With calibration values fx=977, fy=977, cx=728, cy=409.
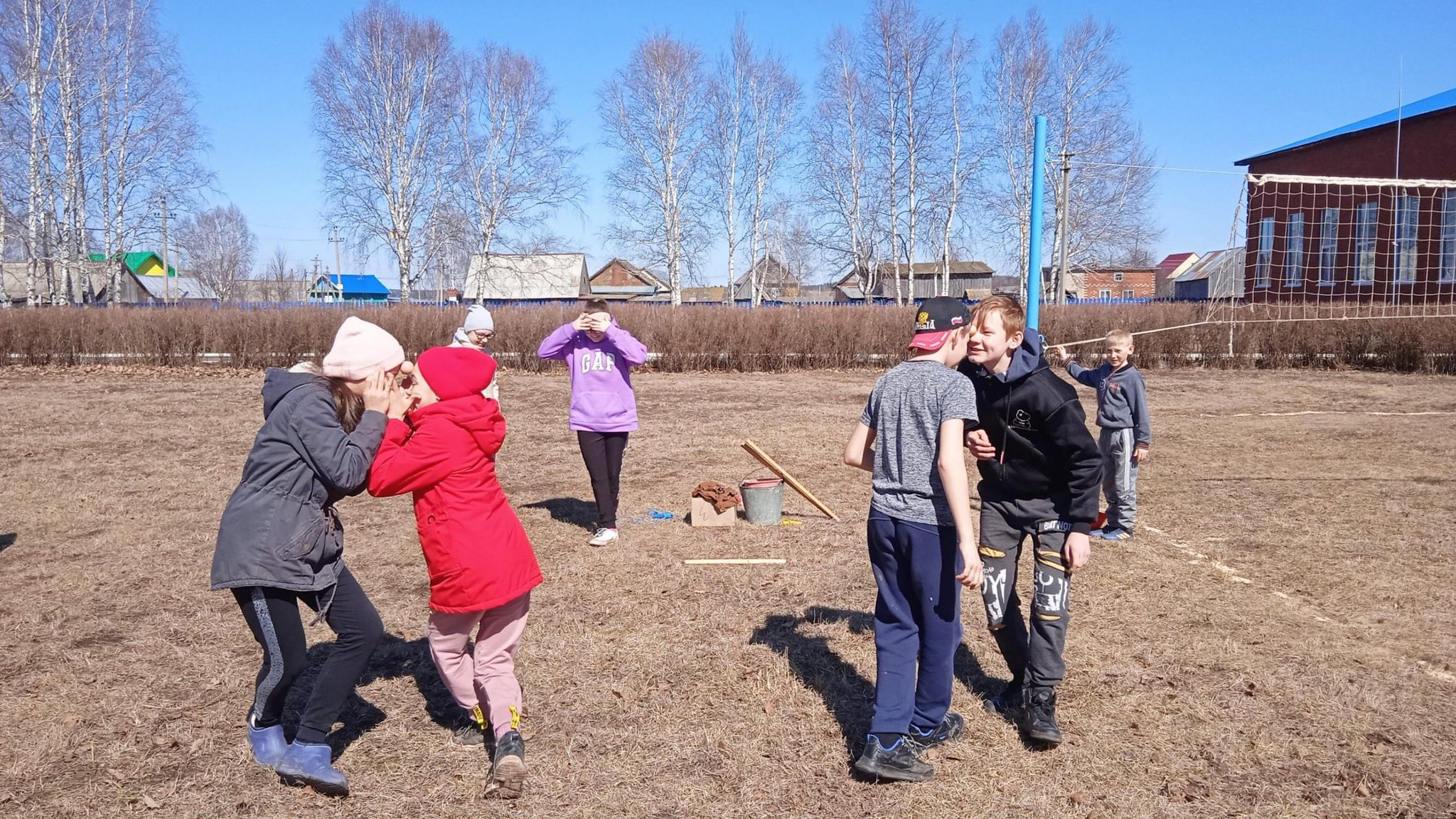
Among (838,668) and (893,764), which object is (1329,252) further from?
(893,764)

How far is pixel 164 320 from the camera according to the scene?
19.8 meters

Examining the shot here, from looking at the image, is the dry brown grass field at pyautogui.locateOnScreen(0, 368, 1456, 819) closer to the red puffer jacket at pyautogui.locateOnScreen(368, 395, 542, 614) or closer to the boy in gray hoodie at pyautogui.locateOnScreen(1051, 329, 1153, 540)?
the boy in gray hoodie at pyautogui.locateOnScreen(1051, 329, 1153, 540)

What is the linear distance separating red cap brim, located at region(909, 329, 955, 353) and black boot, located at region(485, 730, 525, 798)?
6.60 ft

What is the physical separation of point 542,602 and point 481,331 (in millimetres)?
1975

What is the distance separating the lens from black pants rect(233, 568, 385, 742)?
10.7ft

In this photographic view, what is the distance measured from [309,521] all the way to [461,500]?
48 cm

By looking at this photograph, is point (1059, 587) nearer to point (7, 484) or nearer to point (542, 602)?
point (542, 602)

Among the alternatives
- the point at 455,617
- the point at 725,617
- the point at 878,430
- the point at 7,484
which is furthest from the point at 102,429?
the point at 878,430

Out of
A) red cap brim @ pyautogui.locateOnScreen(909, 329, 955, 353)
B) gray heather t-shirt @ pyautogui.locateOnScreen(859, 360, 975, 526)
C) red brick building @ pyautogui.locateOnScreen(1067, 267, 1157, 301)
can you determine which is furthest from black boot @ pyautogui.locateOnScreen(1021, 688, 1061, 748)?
red brick building @ pyautogui.locateOnScreen(1067, 267, 1157, 301)

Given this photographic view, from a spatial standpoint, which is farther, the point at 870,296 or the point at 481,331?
the point at 870,296

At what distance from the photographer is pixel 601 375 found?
684 centimetres

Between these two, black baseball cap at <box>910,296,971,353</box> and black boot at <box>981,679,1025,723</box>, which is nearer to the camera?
black baseball cap at <box>910,296,971,353</box>

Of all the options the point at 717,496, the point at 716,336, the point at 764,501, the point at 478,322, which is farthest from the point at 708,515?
the point at 716,336

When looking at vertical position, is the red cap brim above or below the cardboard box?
above
